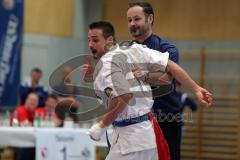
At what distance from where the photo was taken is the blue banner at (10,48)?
1112cm

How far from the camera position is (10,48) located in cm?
1124

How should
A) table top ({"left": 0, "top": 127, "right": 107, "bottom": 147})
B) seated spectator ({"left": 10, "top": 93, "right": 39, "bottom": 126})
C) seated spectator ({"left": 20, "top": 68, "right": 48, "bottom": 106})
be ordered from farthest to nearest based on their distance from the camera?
seated spectator ({"left": 20, "top": 68, "right": 48, "bottom": 106}) → seated spectator ({"left": 10, "top": 93, "right": 39, "bottom": 126}) → table top ({"left": 0, "top": 127, "right": 107, "bottom": 147})

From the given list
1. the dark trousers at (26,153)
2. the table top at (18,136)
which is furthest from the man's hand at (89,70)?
the dark trousers at (26,153)

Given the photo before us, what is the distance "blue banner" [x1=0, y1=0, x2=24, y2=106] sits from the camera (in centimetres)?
1112

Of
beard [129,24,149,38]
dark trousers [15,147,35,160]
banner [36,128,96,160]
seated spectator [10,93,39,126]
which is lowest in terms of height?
dark trousers [15,147,35,160]

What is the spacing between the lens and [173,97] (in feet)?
15.7

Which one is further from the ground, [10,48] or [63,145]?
[10,48]

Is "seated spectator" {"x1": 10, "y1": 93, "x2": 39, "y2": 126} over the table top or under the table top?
over

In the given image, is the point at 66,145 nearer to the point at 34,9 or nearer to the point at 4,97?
the point at 4,97

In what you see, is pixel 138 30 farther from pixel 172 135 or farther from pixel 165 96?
pixel 172 135

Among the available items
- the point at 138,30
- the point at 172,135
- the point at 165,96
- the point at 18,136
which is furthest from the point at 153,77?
the point at 18,136

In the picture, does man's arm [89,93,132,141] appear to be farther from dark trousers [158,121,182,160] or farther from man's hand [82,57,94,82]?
dark trousers [158,121,182,160]

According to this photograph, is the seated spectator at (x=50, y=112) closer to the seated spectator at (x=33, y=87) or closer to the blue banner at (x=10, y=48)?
the seated spectator at (x=33, y=87)

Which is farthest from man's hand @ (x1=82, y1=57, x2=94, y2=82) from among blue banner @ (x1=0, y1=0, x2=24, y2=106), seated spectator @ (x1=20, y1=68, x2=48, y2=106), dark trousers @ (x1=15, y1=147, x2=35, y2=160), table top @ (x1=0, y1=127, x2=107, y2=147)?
blue banner @ (x1=0, y1=0, x2=24, y2=106)
